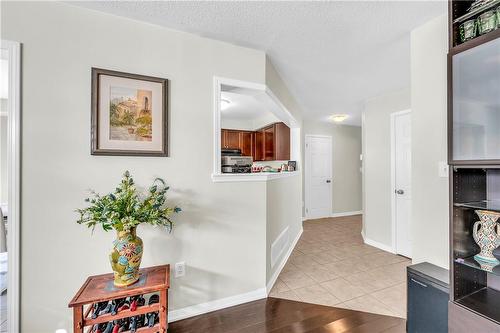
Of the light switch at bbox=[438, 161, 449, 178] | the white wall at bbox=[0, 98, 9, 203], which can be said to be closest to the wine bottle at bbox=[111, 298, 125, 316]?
the light switch at bbox=[438, 161, 449, 178]

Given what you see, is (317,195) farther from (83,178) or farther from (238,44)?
(83,178)

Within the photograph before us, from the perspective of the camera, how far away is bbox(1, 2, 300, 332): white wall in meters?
1.54

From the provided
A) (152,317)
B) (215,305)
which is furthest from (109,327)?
(215,305)

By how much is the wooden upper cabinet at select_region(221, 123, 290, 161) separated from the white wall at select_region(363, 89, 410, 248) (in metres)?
1.41

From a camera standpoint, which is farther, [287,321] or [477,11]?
[287,321]

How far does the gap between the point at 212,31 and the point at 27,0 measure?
1.27 metres

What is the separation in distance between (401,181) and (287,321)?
2.61m

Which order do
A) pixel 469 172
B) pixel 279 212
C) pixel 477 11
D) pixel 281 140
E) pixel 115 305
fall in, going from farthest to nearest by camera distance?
pixel 281 140 < pixel 279 212 < pixel 115 305 < pixel 469 172 < pixel 477 11

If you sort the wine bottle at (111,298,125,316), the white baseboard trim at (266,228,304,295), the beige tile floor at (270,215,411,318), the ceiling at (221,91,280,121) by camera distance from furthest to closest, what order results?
the ceiling at (221,91,280,121), the white baseboard trim at (266,228,304,295), the beige tile floor at (270,215,411,318), the wine bottle at (111,298,125,316)

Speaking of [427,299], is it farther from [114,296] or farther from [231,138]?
[231,138]

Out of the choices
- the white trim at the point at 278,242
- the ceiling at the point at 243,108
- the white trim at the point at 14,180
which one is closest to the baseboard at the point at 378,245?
the white trim at the point at 278,242

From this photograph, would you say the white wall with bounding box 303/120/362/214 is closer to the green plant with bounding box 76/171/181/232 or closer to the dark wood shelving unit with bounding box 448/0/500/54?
the dark wood shelving unit with bounding box 448/0/500/54

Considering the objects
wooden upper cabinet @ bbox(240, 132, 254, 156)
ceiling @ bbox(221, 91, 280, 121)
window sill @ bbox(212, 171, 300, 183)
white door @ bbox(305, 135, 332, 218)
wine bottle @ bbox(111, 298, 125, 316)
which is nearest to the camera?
wine bottle @ bbox(111, 298, 125, 316)

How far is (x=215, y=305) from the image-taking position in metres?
1.99
